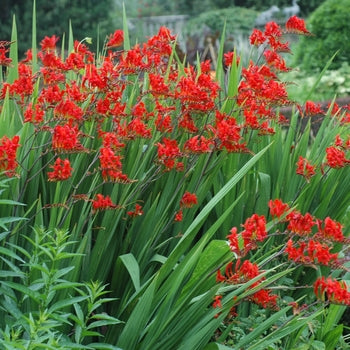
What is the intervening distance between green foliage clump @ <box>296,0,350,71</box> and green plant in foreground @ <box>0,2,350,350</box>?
954 cm

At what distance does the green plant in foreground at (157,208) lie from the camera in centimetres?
255

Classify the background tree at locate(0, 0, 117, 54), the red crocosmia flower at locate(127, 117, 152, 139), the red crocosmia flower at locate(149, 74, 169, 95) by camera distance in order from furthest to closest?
the background tree at locate(0, 0, 117, 54) → the red crocosmia flower at locate(149, 74, 169, 95) → the red crocosmia flower at locate(127, 117, 152, 139)

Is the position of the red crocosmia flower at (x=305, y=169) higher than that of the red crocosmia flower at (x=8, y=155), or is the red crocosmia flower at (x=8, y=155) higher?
the red crocosmia flower at (x=8, y=155)

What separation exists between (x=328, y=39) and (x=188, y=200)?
412 inches

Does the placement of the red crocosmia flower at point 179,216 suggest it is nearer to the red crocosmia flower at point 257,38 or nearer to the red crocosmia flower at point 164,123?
the red crocosmia flower at point 164,123

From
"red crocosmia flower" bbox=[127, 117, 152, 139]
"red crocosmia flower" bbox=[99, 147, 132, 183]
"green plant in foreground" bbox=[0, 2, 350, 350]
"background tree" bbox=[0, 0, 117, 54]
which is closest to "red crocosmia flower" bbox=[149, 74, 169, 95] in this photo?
"green plant in foreground" bbox=[0, 2, 350, 350]

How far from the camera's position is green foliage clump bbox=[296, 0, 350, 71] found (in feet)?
42.8

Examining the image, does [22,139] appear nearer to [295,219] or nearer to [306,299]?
[295,219]

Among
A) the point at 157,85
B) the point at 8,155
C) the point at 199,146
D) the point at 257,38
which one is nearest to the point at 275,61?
the point at 257,38

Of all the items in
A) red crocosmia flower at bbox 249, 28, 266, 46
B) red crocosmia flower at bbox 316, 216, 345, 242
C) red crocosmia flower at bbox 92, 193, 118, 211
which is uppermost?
red crocosmia flower at bbox 249, 28, 266, 46

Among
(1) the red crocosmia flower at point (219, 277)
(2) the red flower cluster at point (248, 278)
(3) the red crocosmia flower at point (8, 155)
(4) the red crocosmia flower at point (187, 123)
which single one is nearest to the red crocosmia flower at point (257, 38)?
(4) the red crocosmia flower at point (187, 123)

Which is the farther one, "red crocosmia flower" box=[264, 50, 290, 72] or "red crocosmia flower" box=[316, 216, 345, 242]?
"red crocosmia flower" box=[264, 50, 290, 72]

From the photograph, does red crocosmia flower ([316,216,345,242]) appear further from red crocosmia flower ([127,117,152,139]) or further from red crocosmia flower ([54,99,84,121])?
red crocosmia flower ([54,99,84,121])

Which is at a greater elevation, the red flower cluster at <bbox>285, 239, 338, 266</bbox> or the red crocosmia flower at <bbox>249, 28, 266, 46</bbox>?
the red crocosmia flower at <bbox>249, 28, 266, 46</bbox>
